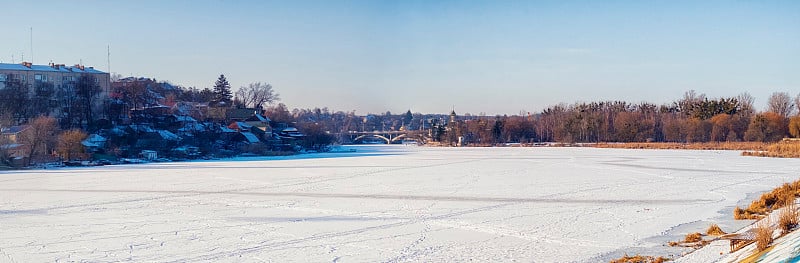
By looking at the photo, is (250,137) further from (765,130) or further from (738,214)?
(738,214)

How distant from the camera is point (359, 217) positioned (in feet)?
46.2

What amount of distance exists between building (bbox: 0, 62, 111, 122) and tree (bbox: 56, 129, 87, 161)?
12.7 metres

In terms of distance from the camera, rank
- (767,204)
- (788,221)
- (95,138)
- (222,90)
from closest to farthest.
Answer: (788,221), (767,204), (95,138), (222,90)

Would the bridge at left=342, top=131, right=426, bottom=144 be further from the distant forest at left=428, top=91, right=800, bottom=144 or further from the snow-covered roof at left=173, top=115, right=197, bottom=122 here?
the snow-covered roof at left=173, top=115, right=197, bottom=122

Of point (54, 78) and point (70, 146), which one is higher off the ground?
point (54, 78)

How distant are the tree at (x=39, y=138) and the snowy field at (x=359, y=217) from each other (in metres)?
21.1

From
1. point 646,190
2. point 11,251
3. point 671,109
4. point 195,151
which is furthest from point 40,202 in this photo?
point 671,109

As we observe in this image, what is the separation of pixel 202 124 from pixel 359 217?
2161 inches

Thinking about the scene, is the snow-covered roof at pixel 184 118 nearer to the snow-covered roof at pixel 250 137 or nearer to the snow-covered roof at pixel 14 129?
the snow-covered roof at pixel 250 137

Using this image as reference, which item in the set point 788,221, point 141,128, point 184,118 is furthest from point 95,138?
point 788,221

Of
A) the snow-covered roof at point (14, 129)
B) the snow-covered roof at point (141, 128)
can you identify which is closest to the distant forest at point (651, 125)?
the snow-covered roof at point (141, 128)

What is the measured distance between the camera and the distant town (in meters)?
47.8

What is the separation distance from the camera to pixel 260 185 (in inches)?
892

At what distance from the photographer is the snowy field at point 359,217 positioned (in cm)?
1034
